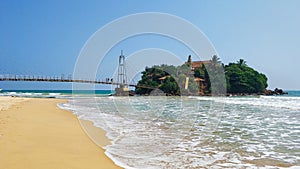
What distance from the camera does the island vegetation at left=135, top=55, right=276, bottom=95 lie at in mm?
54469

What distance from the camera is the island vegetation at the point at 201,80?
54469 mm

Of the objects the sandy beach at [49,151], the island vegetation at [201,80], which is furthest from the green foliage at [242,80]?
the sandy beach at [49,151]

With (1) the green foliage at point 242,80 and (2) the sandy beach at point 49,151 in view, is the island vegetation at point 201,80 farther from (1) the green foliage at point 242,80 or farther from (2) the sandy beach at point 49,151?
(2) the sandy beach at point 49,151

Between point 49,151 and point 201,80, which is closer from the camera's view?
point 49,151

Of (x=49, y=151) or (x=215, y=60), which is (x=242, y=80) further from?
Result: (x=49, y=151)

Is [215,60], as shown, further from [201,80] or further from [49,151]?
[49,151]

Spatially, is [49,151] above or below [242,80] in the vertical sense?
below

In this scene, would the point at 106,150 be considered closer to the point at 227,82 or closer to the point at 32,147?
the point at 32,147

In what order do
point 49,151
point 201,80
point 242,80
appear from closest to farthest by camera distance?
point 49,151 < point 201,80 < point 242,80

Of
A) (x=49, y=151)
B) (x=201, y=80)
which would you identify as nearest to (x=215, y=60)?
(x=201, y=80)

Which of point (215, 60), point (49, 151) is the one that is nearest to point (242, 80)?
point (215, 60)

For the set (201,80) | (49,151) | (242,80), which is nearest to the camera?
(49,151)

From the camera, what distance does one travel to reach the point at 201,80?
5659 centimetres

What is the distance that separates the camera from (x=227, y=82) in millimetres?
59875
